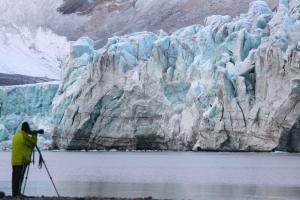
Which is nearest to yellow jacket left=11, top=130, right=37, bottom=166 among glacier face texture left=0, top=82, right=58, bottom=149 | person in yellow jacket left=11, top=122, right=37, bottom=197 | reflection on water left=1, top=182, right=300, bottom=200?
person in yellow jacket left=11, top=122, right=37, bottom=197

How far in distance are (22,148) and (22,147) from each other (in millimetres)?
15

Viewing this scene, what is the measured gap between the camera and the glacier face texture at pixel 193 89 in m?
33.7

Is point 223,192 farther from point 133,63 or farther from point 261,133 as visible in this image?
point 133,63

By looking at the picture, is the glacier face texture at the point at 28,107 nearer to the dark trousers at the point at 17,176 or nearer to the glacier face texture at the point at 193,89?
the glacier face texture at the point at 193,89

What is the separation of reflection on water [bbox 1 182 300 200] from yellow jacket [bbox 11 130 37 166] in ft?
10.2

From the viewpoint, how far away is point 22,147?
38.8 feet

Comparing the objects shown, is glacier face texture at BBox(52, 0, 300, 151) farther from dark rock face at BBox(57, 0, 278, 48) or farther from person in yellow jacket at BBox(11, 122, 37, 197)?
dark rock face at BBox(57, 0, 278, 48)

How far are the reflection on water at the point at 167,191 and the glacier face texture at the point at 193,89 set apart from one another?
50.6 ft

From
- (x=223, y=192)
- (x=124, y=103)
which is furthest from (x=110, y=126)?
(x=223, y=192)

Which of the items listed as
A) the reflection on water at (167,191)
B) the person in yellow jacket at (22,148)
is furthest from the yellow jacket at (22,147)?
the reflection on water at (167,191)

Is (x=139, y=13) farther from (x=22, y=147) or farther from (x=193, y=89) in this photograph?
(x=22, y=147)

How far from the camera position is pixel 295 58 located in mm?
32500

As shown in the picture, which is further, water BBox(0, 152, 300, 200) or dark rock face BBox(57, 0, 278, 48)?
dark rock face BBox(57, 0, 278, 48)

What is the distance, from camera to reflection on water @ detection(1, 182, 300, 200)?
14.9 metres
